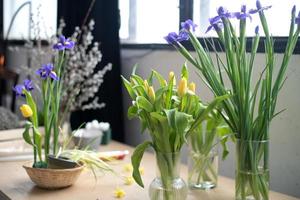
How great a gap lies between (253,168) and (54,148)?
606 millimetres

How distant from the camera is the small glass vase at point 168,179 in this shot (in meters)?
0.99

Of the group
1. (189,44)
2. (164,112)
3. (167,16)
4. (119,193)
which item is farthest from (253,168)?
(167,16)

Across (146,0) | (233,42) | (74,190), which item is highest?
(146,0)

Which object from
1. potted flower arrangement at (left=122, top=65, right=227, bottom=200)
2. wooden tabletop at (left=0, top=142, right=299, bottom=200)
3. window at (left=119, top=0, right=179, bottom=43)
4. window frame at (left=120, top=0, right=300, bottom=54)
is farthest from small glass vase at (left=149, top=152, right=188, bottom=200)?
window at (left=119, top=0, right=179, bottom=43)

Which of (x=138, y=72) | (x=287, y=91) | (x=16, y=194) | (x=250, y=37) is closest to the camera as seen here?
(x=16, y=194)

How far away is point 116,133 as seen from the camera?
1908mm

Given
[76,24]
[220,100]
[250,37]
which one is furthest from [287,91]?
[76,24]

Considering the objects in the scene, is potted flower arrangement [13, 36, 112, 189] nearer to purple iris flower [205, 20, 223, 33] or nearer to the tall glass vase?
the tall glass vase

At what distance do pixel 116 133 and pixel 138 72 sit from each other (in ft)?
Answer: 1.04

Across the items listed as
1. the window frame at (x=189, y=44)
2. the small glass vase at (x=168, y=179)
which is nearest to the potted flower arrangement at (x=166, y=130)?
the small glass vase at (x=168, y=179)

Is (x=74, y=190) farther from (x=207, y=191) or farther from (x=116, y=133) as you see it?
(x=116, y=133)

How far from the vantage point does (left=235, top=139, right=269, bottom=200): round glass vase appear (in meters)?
0.98

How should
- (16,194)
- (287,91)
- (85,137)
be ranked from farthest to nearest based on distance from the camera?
(85,137) < (287,91) < (16,194)

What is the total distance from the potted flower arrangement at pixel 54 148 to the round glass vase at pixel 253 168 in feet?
1.43
